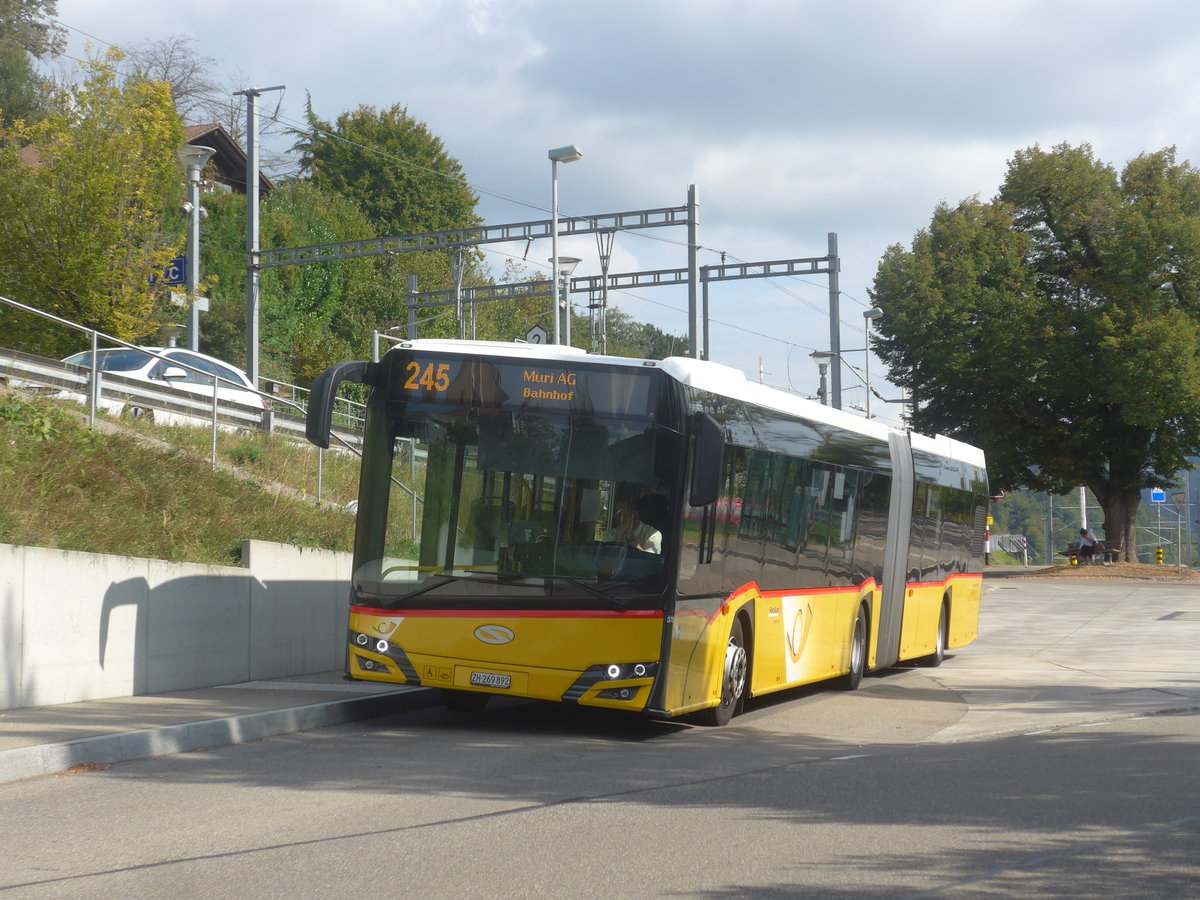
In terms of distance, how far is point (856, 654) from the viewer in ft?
52.2

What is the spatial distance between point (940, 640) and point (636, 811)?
43.2 feet

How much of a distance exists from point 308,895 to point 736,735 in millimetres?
6340

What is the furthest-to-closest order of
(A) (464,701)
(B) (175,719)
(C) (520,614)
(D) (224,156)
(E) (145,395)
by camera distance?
1. (D) (224,156)
2. (E) (145,395)
3. (A) (464,701)
4. (C) (520,614)
5. (B) (175,719)

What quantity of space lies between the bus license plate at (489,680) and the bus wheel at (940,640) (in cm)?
1044

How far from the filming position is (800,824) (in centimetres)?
750

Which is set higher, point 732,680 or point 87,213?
point 87,213

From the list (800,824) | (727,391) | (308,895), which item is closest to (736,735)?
(727,391)

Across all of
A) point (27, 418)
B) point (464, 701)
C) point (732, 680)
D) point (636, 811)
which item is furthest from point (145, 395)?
point (636, 811)

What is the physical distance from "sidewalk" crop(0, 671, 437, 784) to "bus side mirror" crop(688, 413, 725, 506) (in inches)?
141

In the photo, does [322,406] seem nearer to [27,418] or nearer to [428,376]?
[428,376]

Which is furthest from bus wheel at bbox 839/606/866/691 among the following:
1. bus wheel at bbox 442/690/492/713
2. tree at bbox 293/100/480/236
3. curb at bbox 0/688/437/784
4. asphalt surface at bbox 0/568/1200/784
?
tree at bbox 293/100/480/236

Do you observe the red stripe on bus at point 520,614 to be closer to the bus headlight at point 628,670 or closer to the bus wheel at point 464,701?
the bus headlight at point 628,670

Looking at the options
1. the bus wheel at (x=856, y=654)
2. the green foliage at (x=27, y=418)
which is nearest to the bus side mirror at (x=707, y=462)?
the bus wheel at (x=856, y=654)

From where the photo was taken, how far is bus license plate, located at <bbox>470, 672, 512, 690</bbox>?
1092 cm
